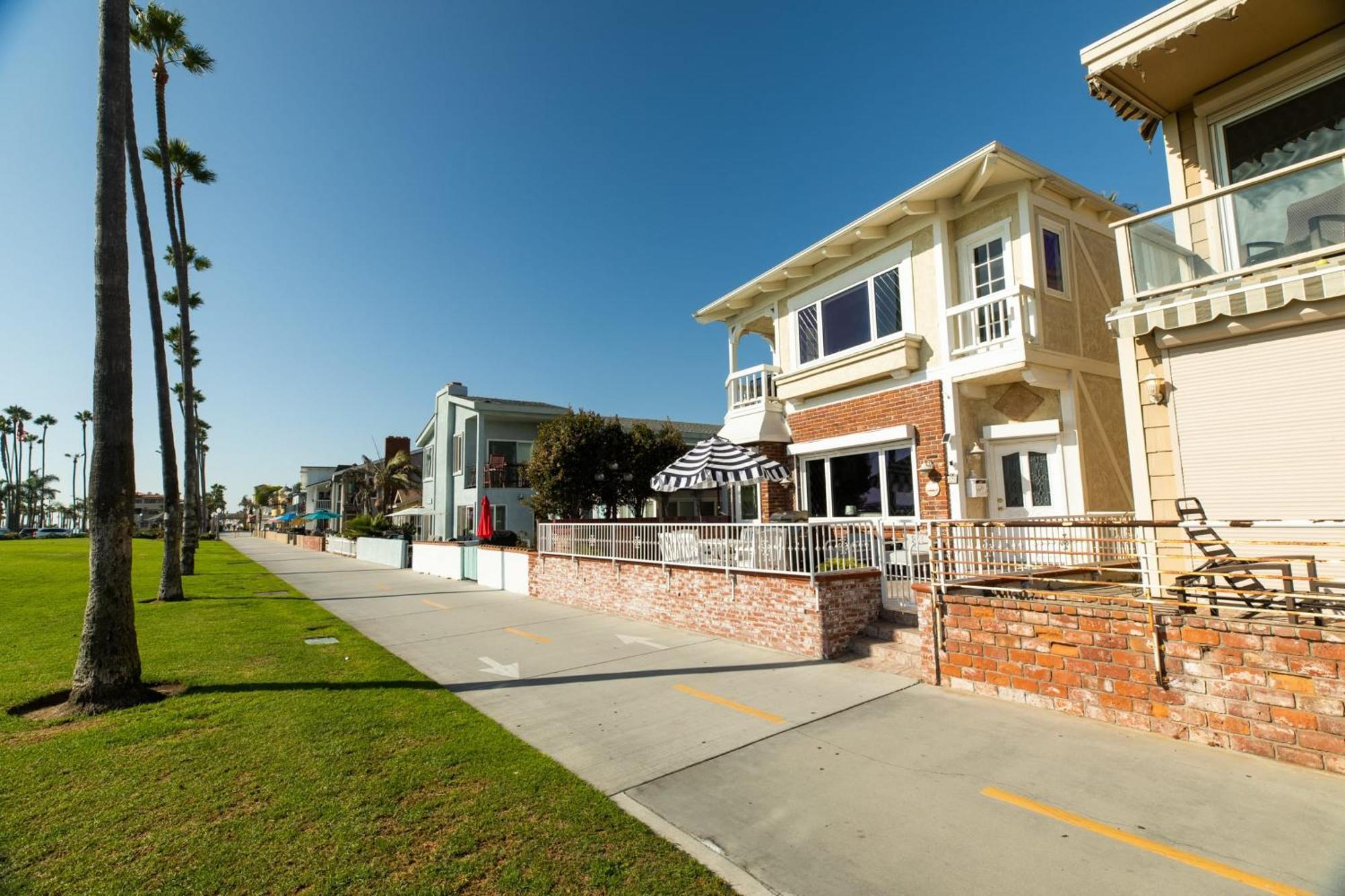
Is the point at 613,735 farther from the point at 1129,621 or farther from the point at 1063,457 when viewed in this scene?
the point at 1063,457

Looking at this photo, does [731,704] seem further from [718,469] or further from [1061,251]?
[1061,251]

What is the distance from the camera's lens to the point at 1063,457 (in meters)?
9.94

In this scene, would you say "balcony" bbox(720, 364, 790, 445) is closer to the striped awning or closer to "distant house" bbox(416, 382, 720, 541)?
the striped awning

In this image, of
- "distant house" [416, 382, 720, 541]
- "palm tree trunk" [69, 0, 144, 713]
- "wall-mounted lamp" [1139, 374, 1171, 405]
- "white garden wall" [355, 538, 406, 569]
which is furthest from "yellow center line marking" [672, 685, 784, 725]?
"white garden wall" [355, 538, 406, 569]

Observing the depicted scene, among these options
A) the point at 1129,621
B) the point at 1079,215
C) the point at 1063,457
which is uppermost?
the point at 1079,215

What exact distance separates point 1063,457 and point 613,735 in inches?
337

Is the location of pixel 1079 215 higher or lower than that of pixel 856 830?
higher

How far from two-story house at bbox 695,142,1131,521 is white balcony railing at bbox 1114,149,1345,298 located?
2.86 meters

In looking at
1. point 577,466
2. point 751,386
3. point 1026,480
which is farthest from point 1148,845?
point 577,466

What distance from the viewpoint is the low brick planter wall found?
8234 mm

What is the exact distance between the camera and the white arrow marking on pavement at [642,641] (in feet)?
31.0

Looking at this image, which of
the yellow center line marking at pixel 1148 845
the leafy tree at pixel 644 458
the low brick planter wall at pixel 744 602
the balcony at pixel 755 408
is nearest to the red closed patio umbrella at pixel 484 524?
the leafy tree at pixel 644 458

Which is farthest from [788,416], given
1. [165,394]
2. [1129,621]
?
[165,394]

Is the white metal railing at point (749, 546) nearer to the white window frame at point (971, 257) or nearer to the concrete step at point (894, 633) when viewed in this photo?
the concrete step at point (894, 633)
